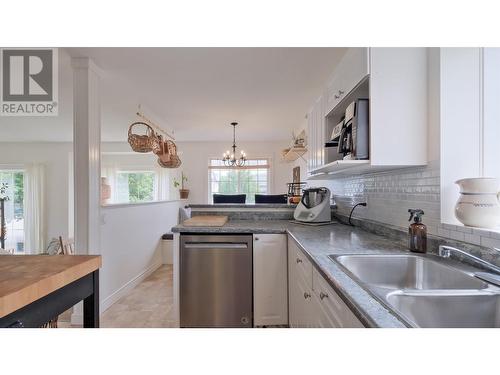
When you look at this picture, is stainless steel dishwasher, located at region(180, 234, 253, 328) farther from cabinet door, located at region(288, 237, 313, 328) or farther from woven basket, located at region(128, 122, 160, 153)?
woven basket, located at region(128, 122, 160, 153)

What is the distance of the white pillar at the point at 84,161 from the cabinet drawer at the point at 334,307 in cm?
212

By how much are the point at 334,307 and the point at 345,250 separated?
453mm

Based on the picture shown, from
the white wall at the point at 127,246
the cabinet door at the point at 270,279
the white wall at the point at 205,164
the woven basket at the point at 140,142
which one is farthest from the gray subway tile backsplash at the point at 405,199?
the white wall at the point at 205,164

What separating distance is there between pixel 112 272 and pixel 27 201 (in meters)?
4.44

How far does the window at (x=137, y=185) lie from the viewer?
6.03 metres

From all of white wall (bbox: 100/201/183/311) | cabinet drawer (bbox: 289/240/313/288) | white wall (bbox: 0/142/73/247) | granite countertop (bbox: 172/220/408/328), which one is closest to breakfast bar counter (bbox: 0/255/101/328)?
granite countertop (bbox: 172/220/408/328)

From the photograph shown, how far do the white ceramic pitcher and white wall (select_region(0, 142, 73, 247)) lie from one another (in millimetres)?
6827

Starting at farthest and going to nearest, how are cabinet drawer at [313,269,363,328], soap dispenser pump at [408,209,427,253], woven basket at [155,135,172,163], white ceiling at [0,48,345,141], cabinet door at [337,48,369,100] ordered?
woven basket at [155,135,172,163] → white ceiling at [0,48,345,141] → cabinet door at [337,48,369,100] → soap dispenser pump at [408,209,427,253] → cabinet drawer at [313,269,363,328]

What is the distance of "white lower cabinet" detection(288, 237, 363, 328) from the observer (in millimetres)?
825

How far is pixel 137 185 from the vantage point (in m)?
6.05

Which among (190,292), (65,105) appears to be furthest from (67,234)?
(190,292)
